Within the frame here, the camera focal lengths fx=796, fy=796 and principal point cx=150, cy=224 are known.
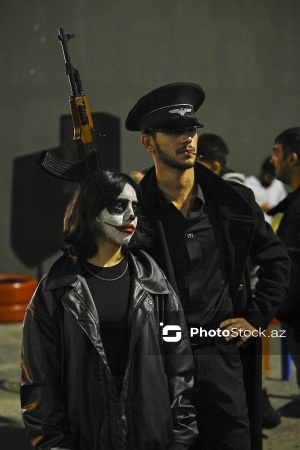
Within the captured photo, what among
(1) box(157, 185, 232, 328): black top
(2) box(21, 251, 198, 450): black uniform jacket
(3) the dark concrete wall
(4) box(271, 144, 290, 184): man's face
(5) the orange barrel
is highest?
(3) the dark concrete wall

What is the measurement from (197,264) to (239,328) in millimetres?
322

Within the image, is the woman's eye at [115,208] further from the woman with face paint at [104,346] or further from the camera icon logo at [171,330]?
the camera icon logo at [171,330]

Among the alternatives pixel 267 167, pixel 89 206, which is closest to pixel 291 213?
pixel 89 206

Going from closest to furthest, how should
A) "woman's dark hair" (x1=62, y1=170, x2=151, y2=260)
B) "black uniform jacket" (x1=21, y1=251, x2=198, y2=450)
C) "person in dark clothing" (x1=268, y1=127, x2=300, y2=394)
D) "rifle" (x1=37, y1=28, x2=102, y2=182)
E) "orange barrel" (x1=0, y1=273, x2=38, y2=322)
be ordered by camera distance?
"black uniform jacket" (x1=21, y1=251, x2=198, y2=450) < "woman's dark hair" (x1=62, y1=170, x2=151, y2=260) < "rifle" (x1=37, y1=28, x2=102, y2=182) < "person in dark clothing" (x1=268, y1=127, x2=300, y2=394) < "orange barrel" (x1=0, y1=273, x2=38, y2=322)

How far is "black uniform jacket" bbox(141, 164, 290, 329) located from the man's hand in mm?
44

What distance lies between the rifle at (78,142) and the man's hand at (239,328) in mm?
913

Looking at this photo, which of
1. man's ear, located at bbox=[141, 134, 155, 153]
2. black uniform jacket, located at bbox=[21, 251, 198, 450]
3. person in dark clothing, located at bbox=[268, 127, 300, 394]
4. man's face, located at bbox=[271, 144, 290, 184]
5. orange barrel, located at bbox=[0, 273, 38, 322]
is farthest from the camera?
orange barrel, located at bbox=[0, 273, 38, 322]

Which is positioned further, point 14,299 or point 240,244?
point 14,299

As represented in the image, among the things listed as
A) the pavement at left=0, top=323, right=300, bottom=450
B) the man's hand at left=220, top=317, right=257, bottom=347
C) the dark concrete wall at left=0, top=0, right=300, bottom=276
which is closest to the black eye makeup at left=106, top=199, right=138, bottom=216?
the man's hand at left=220, top=317, right=257, bottom=347

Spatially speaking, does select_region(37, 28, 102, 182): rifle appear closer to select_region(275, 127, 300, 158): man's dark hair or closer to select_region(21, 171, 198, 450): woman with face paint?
select_region(21, 171, 198, 450): woman with face paint

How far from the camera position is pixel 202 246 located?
10.2ft

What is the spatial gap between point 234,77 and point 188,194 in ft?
22.2

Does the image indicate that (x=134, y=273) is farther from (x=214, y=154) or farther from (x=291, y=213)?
(x=214, y=154)

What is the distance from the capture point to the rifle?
351cm
